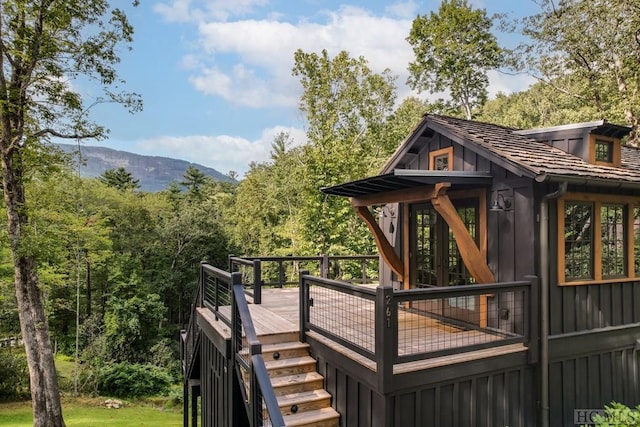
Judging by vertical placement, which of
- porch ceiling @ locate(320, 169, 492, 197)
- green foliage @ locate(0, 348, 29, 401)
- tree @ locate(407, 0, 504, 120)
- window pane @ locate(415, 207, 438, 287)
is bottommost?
green foliage @ locate(0, 348, 29, 401)

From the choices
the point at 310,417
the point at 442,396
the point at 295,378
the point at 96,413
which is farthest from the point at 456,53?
the point at 96,413

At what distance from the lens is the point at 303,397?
4285mm

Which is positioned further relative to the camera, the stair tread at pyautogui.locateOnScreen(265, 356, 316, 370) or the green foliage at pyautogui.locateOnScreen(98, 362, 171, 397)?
the green foliage at pyautogui.locateOnScreen(98, 362, 171, 397)

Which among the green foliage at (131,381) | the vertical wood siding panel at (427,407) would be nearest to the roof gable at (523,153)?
the vertical wood siding panel at (427,407)

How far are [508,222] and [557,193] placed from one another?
725 mm

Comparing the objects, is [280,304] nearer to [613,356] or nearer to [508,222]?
[508,222]

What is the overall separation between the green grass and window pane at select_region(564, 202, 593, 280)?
43.6ft

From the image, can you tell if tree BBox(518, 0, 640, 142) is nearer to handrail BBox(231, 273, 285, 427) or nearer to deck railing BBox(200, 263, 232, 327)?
deck railing BBox(200, 263, 232, 327)

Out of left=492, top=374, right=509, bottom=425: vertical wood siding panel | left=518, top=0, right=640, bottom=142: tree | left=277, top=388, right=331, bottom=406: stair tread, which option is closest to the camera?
left=277, top=388, right=331, bottom=406: stair tread

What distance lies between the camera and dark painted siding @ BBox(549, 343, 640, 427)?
4.83m

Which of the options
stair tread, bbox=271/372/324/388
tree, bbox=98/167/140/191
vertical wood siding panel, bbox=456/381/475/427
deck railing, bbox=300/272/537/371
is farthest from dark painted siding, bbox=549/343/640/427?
tree, bbox=98/167/140/191

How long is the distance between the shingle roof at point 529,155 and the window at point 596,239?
347 mm

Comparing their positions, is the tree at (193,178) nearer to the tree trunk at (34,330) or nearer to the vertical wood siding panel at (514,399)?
the tree trunk at (34,330)

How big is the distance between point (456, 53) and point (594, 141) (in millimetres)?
15028
